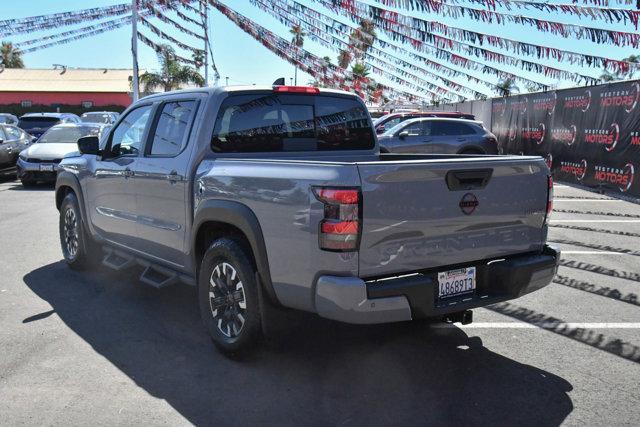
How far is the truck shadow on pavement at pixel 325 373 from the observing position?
3.33m

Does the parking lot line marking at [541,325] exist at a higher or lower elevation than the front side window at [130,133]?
lower

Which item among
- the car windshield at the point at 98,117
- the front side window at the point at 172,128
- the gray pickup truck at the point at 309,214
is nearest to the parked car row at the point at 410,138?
the car windshield at the point at 98,117

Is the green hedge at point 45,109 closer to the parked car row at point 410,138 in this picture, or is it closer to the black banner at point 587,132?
the parked car row at point 410,138

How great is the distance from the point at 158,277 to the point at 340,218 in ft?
8.05

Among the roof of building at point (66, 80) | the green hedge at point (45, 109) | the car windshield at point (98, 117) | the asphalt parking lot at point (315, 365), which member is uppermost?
the roof of building at point (66, 80)

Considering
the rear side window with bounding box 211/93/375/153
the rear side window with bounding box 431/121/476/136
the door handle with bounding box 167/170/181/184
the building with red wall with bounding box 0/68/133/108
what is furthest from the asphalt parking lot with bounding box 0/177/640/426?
the building with red wall with bounding box 0/68/133/108

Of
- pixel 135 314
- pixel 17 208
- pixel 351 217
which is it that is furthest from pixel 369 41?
pixel 351 217

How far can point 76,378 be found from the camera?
147 inches

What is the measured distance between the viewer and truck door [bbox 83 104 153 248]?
5258 mm

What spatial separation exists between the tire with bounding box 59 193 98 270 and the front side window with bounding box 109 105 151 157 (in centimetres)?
107

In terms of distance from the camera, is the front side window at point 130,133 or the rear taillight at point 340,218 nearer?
the rear taillight at point 340,218

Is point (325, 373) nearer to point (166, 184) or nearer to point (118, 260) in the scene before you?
point (166, 184)

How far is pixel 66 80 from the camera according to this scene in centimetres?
5153

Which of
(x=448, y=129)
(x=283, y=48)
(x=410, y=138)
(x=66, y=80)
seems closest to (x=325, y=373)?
(x=410, y=138)
